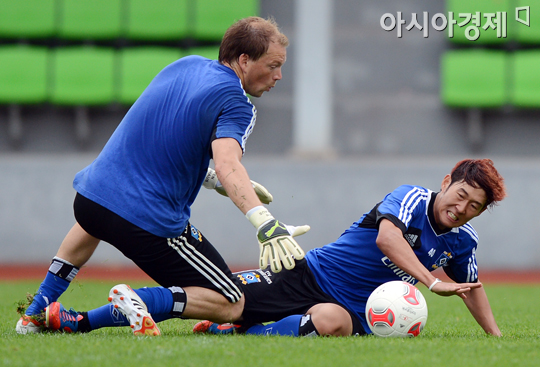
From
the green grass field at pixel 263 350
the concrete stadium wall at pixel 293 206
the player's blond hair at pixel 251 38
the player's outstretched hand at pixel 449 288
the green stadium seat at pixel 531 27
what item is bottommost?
the concrete stadium wall at pixel 293 206

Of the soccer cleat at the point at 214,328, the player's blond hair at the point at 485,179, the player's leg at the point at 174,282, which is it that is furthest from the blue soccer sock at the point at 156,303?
the player's blond hair at the point at 485,179

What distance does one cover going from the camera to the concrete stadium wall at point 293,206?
11.9m

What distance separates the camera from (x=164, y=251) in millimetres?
3645

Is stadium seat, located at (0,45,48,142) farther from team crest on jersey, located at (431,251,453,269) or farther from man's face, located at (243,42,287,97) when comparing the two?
team crest on jersey, located at (431,251,453,269)

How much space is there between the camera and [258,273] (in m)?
4.31

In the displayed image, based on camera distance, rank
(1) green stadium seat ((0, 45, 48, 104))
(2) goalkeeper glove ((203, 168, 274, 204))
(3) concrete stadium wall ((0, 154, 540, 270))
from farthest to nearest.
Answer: (1) green stadium seat ((0, 45, 48, 104)) < (3) concrete stadium wall ((0, 154, 540, 270)) < (2) goalkeeper glove ((203, 168, 274, 204))

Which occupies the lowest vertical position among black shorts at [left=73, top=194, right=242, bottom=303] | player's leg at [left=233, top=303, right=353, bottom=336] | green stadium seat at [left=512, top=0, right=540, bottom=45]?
player's leg at [left=233, top=303, right=353, bottom=336]

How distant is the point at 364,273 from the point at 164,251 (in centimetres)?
136

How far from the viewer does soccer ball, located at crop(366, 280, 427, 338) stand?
3787 millimetres

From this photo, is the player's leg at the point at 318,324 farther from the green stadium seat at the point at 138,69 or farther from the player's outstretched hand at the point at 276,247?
the green stadium seat at the point at 138,69

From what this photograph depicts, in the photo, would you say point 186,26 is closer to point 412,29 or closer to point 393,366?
point 412,29

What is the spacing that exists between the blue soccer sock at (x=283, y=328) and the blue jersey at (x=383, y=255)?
42 cm

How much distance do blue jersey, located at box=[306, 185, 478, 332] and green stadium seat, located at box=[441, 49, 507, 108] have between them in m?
9.89

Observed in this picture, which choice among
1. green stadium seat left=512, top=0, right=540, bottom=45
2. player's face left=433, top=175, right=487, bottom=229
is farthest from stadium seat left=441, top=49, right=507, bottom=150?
player's face left=433, top=175, right=487, bottom=229
